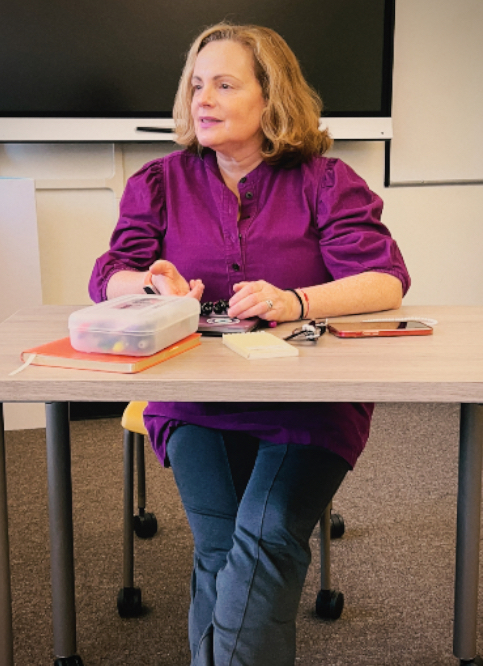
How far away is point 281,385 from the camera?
92cm

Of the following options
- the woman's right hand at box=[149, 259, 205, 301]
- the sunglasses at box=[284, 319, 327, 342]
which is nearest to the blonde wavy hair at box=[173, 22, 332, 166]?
the woman's right hand at box=[149, 259, 205, 301]

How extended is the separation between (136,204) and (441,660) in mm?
1079

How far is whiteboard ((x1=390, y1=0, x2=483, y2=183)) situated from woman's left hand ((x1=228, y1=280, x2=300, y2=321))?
2.06 meters

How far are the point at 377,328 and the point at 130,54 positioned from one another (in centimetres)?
198

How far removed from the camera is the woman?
1.08 meters

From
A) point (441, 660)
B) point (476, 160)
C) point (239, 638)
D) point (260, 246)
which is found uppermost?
point (476, 160)

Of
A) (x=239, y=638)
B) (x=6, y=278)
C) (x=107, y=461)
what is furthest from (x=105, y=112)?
(x=239, y=638)

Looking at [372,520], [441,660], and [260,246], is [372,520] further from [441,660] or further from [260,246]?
[260,246]

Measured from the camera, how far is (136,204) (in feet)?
5.04

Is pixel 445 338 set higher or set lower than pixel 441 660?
higher

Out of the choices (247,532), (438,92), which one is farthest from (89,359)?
(438,92)

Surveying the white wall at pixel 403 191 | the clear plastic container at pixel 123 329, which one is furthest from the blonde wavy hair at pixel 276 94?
the white wall at pixel 403 191

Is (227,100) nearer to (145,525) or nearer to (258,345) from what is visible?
(258,345)

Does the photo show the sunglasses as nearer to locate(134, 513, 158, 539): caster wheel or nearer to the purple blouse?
the purple blouse
